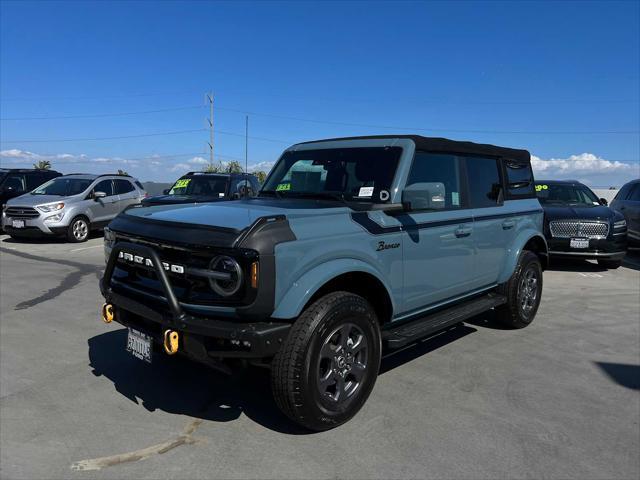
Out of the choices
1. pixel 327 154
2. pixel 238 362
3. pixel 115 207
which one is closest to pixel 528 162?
pixel 327 154

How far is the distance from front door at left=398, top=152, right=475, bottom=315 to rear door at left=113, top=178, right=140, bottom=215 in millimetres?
11452

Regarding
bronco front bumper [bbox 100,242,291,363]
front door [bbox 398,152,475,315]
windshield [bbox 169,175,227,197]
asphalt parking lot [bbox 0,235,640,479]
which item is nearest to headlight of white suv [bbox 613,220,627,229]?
asphalt parking lot [bbox 0,235,640,479]

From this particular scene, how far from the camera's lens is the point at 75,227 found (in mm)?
12547

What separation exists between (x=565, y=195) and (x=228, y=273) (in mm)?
10207

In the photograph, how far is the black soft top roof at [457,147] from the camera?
166 inches

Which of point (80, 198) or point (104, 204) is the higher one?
point (80, 198)

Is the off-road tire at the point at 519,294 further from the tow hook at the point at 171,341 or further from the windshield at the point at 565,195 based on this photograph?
the windshield at the point at 565,195

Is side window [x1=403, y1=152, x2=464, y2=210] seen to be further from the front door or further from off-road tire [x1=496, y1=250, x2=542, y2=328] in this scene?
off-road tire [x1=496, y1=250, x2=542, y2=328]

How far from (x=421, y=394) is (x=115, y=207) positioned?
474 inches

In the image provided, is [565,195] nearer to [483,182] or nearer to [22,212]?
[483,182]

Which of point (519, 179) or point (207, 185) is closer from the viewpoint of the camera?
point (519, 179)

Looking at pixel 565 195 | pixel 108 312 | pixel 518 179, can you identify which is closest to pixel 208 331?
pixel 108 312


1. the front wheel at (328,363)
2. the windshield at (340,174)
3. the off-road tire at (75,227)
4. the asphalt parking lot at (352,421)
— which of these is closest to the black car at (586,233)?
the asphalt parking lot at (352,421)

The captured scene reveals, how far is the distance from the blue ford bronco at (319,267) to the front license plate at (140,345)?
0.04 feet
